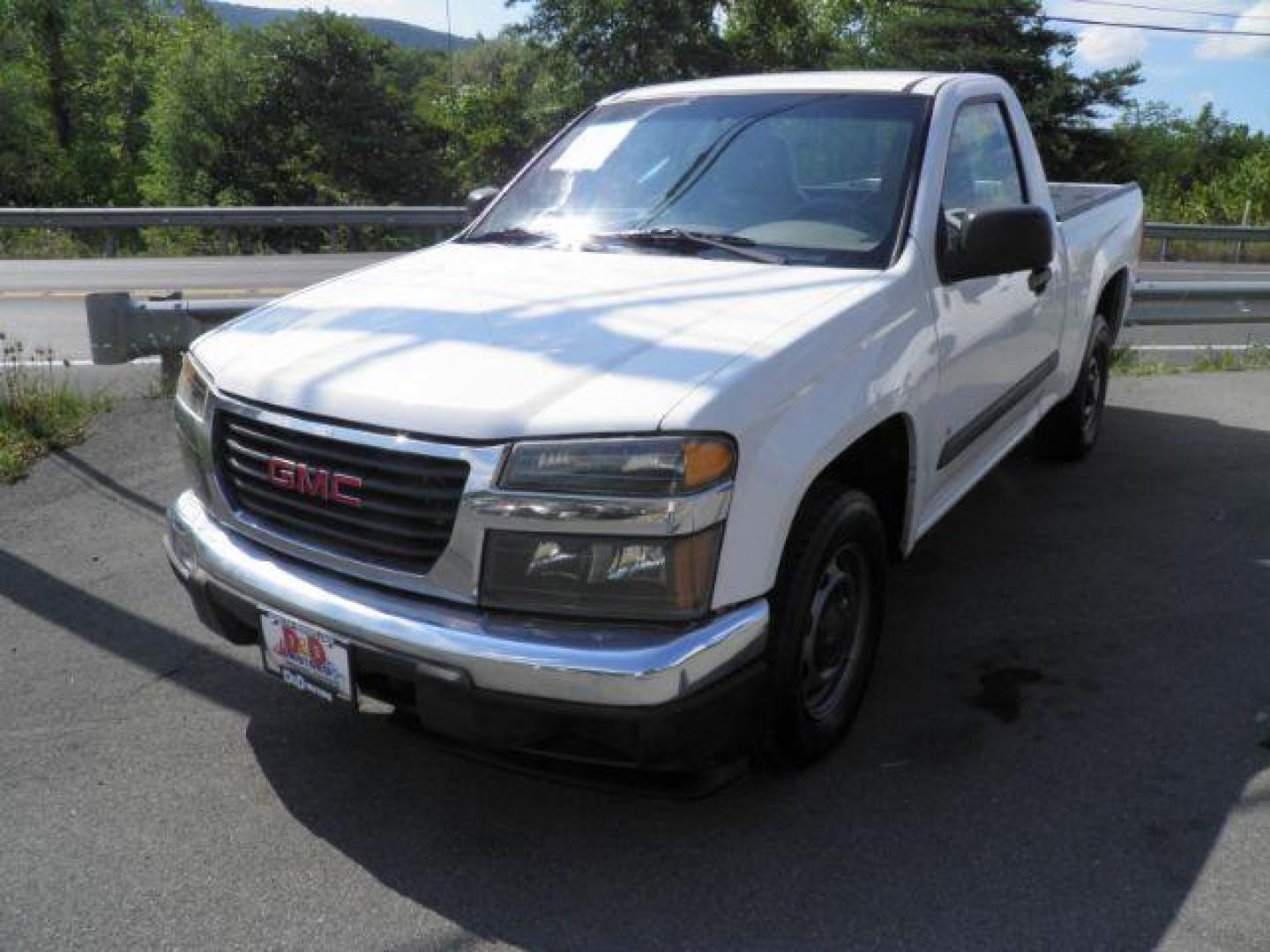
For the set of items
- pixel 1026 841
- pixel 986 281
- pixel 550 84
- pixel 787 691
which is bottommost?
pixel 1026 841

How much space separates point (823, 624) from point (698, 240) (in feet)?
4.22

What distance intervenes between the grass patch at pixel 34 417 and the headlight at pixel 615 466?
4028mm

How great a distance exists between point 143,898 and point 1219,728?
9.63 feet

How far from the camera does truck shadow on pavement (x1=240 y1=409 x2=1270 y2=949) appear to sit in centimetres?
245

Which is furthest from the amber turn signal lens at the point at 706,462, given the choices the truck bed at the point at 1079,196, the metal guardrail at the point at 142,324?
the metal guardrail at the point at 142,324

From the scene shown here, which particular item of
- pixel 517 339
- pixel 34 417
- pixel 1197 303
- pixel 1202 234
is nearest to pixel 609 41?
pixel 1202 234

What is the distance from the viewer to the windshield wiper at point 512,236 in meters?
3.79

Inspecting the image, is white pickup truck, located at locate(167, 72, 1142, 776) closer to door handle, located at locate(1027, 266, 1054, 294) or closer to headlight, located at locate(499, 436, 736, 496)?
headlight, located at locate(499, 436, 736, 496)

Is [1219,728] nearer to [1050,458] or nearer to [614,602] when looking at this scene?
[614,602]

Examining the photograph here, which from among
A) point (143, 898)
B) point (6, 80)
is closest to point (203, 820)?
point (143, 898)

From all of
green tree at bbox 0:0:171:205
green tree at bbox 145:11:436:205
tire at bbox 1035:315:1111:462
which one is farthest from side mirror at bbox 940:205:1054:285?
green tree at bbox 0:0:171:205

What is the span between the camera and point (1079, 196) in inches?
238

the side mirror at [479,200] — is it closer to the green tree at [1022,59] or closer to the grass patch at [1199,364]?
the grass patch at [1199,364]

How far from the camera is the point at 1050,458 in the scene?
5.79 meters
